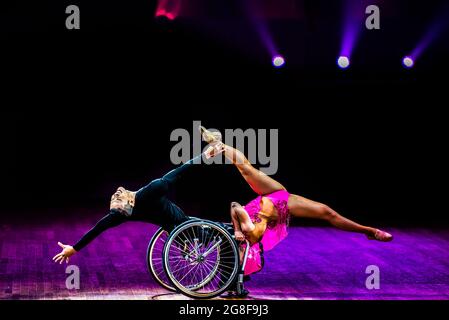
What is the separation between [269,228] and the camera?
15.5 feet

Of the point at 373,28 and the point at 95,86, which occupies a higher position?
the point at 373,28

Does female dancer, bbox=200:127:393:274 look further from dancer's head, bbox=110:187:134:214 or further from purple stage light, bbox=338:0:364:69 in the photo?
purple stage light, bbox=338:0:364:69

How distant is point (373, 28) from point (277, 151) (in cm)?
200

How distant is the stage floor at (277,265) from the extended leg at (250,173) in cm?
72

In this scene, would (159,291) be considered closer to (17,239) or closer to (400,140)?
(17,239)

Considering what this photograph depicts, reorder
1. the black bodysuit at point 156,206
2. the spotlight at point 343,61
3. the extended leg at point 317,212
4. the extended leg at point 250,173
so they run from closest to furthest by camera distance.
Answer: the black bodysuit at point 156,206 → the extended leg at point 250,173 → the extended leg at point 317,212 → the spotlight at point 343,61

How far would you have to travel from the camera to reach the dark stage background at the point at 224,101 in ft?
27.2

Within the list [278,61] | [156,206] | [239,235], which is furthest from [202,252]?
[278,61]

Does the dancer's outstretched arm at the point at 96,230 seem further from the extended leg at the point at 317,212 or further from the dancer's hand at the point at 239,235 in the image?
the extended leg at the point at 317,212

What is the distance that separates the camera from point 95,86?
29.1 feet

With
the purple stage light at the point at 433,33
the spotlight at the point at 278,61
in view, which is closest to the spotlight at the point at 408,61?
the purple stage light at the point at 433,33

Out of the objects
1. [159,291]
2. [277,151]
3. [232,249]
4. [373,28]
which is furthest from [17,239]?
[373,28]

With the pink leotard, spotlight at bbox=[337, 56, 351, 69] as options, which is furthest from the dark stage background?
the pink leotard

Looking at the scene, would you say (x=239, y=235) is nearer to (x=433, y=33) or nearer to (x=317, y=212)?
(x=317, y=212)
